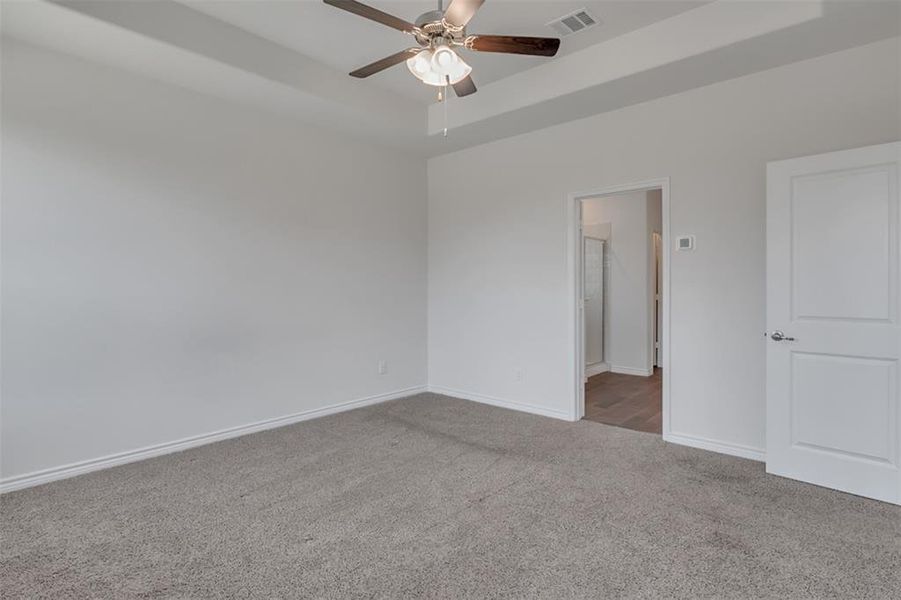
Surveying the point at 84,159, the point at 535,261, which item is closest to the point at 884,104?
the point at 535,261

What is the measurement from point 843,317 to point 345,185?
4.01 m

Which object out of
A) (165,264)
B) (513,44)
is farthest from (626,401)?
(165,264)

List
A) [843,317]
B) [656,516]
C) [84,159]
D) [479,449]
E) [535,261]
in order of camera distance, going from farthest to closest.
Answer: [535,261], [479,449], [84,159], [843,317], [656,516]

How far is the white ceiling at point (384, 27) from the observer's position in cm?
287

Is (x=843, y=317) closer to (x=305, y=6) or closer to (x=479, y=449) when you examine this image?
(x=479, y=449)

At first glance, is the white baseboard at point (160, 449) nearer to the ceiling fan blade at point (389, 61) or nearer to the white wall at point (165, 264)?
the white wall at point (165, 264)

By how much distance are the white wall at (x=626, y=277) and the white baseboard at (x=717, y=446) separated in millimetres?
2881

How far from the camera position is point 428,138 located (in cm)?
460

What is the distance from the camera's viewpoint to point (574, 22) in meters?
3.04

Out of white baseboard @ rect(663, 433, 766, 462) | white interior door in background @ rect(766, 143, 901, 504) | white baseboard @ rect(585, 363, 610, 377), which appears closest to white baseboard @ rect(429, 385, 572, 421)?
white baseboard @ rect(663, 433, 766, 462)

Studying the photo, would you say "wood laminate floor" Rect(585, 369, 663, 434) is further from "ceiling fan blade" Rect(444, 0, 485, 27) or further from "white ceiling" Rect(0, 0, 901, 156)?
"ceiling fan blade" Rect(444, 0, 485, 27)

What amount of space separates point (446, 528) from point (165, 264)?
8.91ft

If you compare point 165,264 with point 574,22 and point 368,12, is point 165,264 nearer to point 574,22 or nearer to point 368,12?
point 368,12

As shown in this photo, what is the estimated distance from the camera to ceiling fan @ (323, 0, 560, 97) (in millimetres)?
2205
